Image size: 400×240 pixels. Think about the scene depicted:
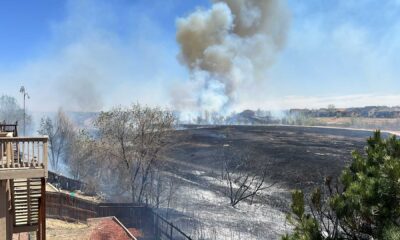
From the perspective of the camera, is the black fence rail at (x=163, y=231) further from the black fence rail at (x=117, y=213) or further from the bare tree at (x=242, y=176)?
the bare tree at (x=242, y=176)

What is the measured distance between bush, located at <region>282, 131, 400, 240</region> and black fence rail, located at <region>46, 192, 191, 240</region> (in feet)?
43.8

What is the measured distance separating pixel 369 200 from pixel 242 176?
32.7 metres

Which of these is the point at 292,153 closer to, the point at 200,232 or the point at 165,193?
the point at 165,193

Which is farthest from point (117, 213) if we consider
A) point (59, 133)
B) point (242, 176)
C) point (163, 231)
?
point (59, 133)

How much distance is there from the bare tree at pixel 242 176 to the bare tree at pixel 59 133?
24.3 metres

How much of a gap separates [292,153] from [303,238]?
52082mm

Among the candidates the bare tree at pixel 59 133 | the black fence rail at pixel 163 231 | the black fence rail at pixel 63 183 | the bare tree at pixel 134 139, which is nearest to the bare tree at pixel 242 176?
the bare tree at pixel 134 139

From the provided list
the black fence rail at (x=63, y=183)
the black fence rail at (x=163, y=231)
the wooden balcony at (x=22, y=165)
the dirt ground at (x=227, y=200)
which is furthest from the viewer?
the black fence rail at (x=63, y=183)

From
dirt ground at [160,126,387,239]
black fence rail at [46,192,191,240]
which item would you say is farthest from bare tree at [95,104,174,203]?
black fence rail at [46,192,191,240]

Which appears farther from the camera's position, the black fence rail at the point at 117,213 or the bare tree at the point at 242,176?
the bare tree at the point at 242,176

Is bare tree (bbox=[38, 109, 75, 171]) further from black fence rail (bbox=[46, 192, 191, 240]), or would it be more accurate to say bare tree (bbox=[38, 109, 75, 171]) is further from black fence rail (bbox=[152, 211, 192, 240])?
black fence rail (bbox=[152, 211, 192, 240])

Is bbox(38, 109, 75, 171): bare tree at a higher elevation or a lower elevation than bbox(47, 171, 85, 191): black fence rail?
higher

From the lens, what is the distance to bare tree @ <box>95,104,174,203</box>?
92.3ft

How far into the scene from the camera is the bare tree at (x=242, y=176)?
1228 inches
